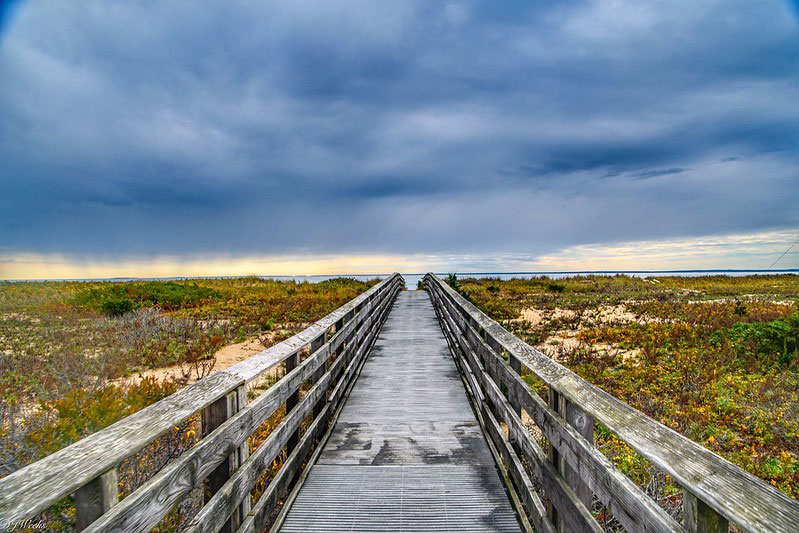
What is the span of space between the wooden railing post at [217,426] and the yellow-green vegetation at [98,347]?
5.52 ft

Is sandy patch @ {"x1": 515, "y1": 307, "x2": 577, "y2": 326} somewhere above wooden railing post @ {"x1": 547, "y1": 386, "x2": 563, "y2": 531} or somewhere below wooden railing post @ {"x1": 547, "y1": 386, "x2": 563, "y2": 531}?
below

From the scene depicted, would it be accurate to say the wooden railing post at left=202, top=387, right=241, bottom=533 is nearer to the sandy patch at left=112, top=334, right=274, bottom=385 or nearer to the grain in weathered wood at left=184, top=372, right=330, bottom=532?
the grain in weathered wood at left=184, top=372, right=330, bottom=532

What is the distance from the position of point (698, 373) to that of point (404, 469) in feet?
22.6

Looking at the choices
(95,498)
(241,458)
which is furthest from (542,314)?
(95,498)

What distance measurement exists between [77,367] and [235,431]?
23.2 ft

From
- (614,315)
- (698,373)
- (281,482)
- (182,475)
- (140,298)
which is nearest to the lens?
(182,475)

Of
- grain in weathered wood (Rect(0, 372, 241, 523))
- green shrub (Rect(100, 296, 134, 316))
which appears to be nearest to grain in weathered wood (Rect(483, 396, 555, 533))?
grain in weathered wood (Rect(0, 372, 241, 523))

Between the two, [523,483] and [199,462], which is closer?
[199,462]

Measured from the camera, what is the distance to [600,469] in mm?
1966

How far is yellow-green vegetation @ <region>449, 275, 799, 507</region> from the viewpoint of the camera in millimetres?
5000

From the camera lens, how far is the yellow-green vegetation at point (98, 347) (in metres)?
3.64

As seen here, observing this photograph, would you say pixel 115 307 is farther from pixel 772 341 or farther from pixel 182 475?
pixel 772 341

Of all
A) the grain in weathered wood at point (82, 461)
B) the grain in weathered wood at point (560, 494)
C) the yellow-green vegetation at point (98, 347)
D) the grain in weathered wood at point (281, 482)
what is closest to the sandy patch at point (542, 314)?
the yellow-green vegetation at point (98, 347)

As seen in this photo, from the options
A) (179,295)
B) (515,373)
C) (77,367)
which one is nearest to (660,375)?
(515,373)
